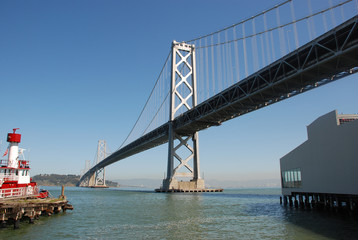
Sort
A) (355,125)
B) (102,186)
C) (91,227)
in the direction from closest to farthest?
(91,227), (355,125), (102,186)

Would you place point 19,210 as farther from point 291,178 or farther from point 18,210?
point 291,178

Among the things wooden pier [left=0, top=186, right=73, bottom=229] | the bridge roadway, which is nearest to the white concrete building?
the bridge roadway

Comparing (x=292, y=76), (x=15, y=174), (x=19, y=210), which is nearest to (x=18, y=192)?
(x=15, y=174)

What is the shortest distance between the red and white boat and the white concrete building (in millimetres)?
21040

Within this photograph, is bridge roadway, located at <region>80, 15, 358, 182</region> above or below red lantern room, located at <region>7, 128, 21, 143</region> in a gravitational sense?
above

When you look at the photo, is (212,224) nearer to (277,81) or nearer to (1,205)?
(1,205)

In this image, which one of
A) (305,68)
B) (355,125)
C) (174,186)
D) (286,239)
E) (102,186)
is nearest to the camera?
(286,239)

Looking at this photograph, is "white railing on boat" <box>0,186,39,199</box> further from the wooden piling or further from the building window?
the building window

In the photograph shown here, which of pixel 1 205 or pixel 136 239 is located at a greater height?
pixel 1 205

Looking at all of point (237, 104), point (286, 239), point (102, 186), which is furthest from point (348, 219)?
point (102, 186)

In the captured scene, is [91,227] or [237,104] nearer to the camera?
[91,227]

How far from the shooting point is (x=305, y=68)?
27.5 m

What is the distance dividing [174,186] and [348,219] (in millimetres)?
38973

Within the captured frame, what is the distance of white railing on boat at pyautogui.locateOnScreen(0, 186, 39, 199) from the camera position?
60.5ft
